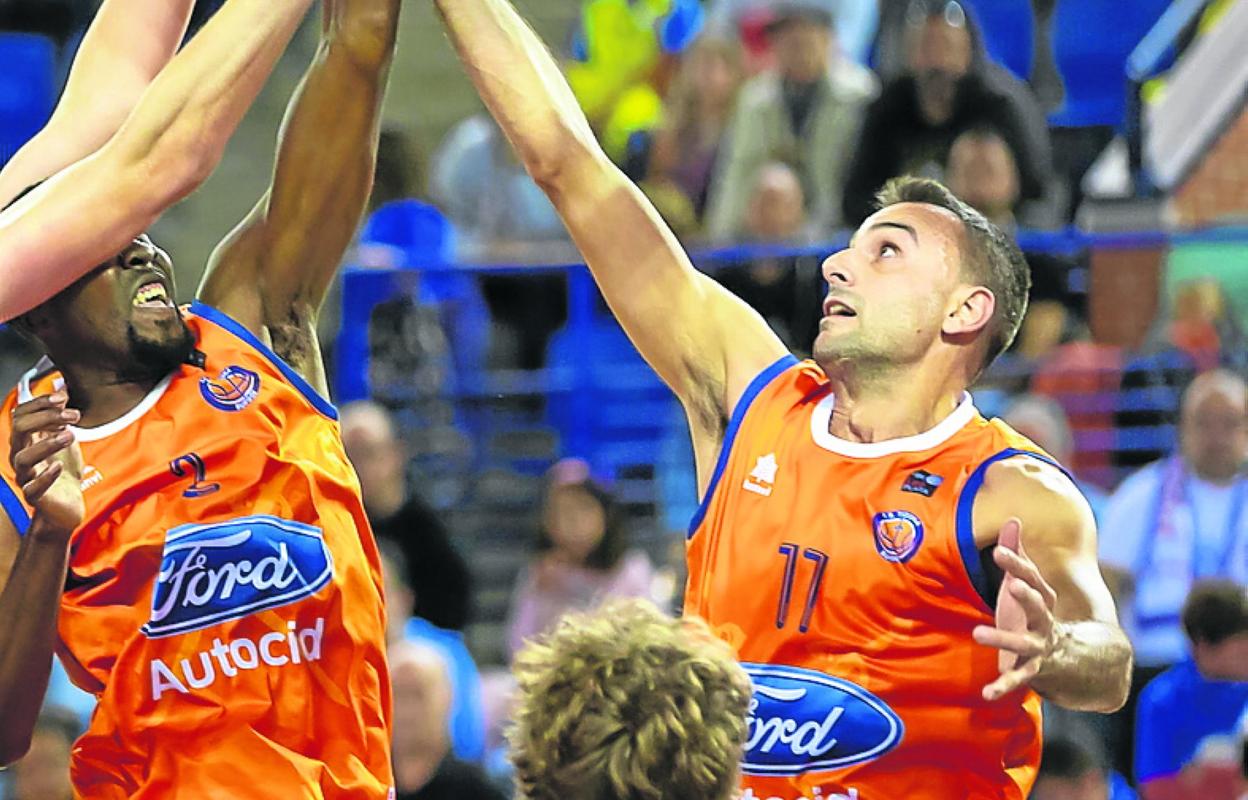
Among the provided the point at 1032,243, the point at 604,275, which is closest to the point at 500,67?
the point at 604,275

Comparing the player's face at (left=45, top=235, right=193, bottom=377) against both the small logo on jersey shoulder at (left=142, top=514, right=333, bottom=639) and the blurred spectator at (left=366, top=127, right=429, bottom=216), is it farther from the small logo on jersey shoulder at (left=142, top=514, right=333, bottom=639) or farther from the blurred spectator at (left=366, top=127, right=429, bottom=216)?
the blurred spectator at (left=366, top=127, right=429, bottom=216)

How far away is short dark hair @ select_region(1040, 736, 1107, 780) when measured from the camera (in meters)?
6.47

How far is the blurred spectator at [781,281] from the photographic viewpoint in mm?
8523

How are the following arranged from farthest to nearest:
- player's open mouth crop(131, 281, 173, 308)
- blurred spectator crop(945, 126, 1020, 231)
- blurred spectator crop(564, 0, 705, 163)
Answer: blurred spectator crop(564, 0, 705, 163), blurred spectator crop(945, 126, 1020, 231), player's open mouth crop(131, 281, 173, 308)

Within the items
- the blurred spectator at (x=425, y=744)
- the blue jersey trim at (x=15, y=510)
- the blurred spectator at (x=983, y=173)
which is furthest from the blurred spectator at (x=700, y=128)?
the blue jersey trim at (x=15, y=510)

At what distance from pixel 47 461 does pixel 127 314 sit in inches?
20.5

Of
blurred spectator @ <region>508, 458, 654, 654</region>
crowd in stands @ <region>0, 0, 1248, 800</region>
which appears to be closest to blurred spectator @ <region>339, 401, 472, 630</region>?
crowd in stands @ <region>0, 0, 1248, 800</region>

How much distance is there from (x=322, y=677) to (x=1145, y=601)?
4252 millimetres

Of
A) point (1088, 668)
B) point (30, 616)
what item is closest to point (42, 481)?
point (30, 616)

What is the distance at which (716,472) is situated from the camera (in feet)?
14.5

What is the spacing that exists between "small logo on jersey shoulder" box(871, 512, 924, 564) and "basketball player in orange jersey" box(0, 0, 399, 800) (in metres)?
1.06

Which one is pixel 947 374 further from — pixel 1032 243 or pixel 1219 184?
pixel 1219 184

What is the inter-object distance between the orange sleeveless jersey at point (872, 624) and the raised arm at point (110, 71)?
1578 millimetres

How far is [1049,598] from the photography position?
3.61 m
